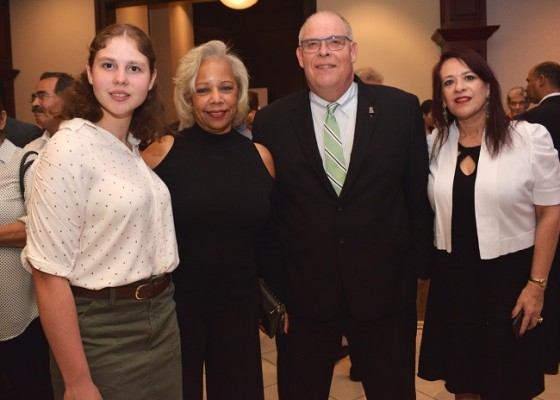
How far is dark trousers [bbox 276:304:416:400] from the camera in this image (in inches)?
81.2

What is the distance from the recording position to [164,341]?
5.31 feet

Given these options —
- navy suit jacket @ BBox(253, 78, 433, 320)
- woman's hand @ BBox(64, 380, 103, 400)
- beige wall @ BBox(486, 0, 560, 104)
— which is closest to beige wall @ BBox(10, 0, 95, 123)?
beige wall @ BBox(486, 0, 560, 104)

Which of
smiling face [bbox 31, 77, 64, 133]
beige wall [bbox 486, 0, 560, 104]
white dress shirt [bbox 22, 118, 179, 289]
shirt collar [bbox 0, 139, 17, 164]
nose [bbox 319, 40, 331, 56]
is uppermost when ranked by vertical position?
beige wall [bbox 486, 0, 560, 104]

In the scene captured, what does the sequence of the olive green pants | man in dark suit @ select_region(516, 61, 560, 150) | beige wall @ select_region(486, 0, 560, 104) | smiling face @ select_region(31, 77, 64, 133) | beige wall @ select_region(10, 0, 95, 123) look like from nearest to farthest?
the olive green pants, smiling face @ select_region(31, 77, 64, 133), man in dark suit @ select_region(516, 61, 560, 150), beige wall @ select_region(486, 0, 560, 104), beige wall @ select_region(10, 0, 95, 123)

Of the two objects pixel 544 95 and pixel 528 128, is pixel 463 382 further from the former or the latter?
pixel 544 95

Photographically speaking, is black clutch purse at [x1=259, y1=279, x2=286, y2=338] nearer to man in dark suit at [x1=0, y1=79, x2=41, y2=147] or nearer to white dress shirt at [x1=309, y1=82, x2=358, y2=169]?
white dress shirt at [x1=309, y1=82, x2=358, y2=169]

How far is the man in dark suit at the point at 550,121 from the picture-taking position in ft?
7.07

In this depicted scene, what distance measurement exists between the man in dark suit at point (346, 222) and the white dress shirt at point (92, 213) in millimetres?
662

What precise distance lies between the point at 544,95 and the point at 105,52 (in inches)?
141

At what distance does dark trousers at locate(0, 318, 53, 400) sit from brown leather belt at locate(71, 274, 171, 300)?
0.82 m

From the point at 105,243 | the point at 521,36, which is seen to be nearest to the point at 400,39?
the point at 521,36

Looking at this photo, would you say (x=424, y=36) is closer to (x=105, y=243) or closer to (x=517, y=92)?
(x=517, y=92)

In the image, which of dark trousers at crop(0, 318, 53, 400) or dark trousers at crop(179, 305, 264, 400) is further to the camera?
dark trousers at crop(0, 318, 53, 400)

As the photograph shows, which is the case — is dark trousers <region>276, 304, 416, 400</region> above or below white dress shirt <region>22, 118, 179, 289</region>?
below
